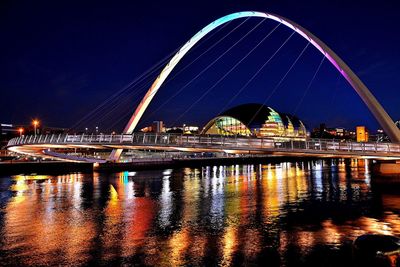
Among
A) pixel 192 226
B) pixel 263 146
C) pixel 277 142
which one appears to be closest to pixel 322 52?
pixel 277 142

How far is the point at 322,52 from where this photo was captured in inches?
1369

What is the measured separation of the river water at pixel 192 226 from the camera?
1218 cm

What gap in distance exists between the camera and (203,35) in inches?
1892

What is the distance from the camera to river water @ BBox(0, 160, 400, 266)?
1218cm

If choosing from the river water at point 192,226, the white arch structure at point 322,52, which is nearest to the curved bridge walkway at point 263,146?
the white arch structure at point 322,52

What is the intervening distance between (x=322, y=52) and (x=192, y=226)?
24336 mm

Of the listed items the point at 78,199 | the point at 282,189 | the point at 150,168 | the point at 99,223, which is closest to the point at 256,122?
the point at 150,168

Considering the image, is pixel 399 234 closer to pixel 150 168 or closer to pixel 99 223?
pixel 99 223

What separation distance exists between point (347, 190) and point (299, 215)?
12.9 m

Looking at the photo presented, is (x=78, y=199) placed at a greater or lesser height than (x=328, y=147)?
lesser

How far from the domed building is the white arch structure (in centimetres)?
5704

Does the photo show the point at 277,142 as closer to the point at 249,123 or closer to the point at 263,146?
the point at 263,146

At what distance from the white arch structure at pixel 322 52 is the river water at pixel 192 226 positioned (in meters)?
5.88

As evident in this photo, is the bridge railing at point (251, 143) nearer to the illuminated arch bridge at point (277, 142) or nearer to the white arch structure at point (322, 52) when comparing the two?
the illuminated arch bridge at point (277, 142)
